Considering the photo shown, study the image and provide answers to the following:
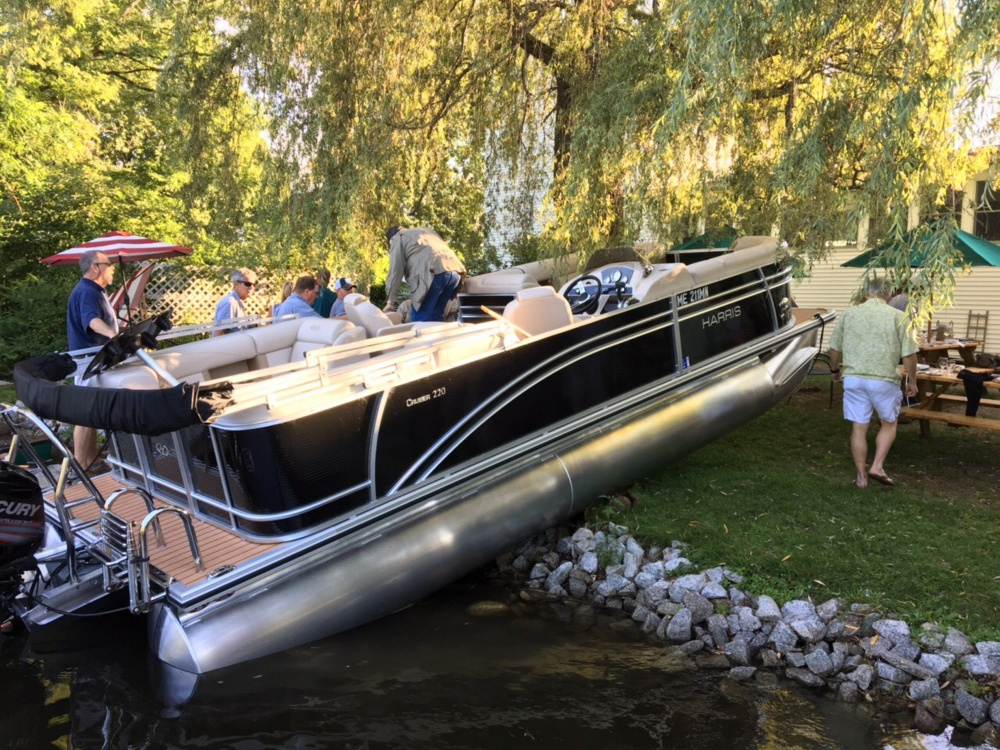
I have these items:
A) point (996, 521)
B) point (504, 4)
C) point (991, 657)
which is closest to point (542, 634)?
point (991, 657)

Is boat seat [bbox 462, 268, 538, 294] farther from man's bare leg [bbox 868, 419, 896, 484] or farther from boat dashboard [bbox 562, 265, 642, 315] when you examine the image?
man's bare leg [bbox 868, 419, 896, 484]

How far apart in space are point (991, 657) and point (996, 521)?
1773mm

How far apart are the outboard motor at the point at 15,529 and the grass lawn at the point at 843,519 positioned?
3.83m

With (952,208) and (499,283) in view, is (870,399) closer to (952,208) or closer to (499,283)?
(952,208)

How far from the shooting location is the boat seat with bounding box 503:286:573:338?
231 inches

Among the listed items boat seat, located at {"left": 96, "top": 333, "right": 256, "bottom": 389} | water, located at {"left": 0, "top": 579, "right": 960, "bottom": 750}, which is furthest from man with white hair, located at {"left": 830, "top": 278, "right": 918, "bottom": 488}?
boat seat, located at {"left": 96, "top": 333, "right": 256, "bottom": 389}

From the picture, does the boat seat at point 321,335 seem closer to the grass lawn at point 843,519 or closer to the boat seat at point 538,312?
the boat seat at point 538,312

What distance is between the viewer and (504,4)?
8.71 metres

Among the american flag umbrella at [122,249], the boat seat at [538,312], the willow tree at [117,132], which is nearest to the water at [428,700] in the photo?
the boat seat at [538,312]

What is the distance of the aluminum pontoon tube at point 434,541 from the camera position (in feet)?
13.8

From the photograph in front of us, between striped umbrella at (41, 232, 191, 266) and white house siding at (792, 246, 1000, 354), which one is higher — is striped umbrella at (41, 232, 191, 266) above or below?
above

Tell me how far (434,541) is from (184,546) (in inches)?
58.8

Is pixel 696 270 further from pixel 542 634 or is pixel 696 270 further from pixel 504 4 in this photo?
pixel 504 4

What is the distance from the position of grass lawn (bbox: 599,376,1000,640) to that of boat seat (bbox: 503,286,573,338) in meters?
1.52
